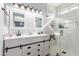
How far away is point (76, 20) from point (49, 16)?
16.3 inches

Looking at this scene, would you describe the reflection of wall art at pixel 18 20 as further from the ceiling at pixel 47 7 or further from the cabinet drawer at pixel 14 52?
the cabinet drawer at pixel 14 52

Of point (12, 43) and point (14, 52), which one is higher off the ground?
point (12, 43)

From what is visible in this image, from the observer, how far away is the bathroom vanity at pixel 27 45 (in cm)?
112

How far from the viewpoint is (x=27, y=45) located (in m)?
1.26

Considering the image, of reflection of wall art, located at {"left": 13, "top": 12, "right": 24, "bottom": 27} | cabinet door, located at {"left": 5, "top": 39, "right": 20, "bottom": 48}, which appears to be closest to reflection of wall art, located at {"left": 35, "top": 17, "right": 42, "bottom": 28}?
reflection of wall art, located at {"left": 13, "top": 12, "right": 24, "bottom": 27}

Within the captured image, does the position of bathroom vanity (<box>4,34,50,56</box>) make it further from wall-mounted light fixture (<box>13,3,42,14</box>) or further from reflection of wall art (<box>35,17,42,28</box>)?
wall-mounted light fixture (<box>13,3,42,14</box>)

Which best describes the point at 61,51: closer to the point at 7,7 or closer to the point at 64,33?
the point at 64,33

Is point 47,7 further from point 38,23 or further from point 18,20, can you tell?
point 18,20

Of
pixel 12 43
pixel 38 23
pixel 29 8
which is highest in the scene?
pixel 29 8

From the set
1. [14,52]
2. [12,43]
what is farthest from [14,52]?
[12,43]

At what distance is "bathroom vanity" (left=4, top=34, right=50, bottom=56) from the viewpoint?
112 cm

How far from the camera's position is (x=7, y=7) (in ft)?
3.77

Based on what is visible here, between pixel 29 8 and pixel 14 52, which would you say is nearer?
pixel 14 52

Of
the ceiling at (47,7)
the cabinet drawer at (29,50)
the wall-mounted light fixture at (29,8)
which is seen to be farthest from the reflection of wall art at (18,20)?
the cabinet drawer at (29,50)
